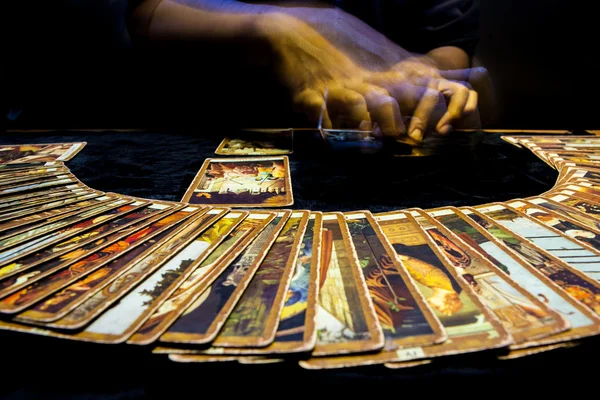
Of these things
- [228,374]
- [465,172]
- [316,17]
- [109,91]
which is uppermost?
[316,17]

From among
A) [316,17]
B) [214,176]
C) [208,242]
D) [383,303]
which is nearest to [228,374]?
[383,303]

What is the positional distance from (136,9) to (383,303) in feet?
6.24

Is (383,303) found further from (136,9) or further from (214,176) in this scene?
(136,9)

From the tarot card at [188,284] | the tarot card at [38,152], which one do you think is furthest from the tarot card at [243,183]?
the tarot card at [38,152]

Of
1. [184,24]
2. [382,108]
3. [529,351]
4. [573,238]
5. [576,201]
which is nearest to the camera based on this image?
[529,351]

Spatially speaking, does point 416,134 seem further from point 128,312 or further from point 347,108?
point 128,312

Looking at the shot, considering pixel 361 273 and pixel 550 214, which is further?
pixel 550 214

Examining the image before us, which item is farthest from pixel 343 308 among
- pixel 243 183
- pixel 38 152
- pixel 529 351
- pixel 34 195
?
pixel 38 152

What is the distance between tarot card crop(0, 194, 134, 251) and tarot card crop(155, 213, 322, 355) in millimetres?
536

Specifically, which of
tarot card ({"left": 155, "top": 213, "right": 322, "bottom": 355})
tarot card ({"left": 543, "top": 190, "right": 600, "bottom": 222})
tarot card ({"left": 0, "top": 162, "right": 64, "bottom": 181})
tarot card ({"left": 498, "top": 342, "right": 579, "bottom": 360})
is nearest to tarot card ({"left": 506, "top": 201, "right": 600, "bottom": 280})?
tarot card ({"left": 543, "top": 190, "right": 600, "bottom": 222})

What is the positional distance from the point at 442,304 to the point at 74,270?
26.1 inches

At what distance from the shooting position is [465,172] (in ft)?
4.47

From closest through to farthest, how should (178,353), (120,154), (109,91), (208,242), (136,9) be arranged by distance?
(178,353) → (208,242) → (120,154) → (136,9) → (109,91)

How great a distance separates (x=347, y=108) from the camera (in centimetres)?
158
